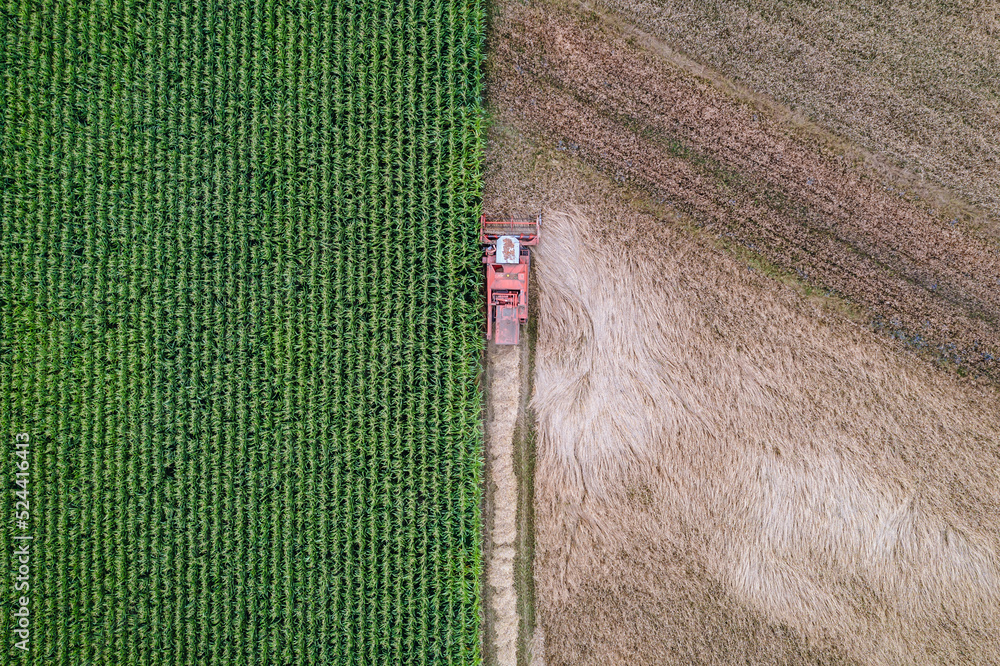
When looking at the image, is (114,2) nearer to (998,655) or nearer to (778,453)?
(778,453)

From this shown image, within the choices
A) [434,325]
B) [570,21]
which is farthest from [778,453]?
[570,21]

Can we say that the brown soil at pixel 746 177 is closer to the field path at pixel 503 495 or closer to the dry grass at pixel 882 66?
the dry grass at pixel 882 66

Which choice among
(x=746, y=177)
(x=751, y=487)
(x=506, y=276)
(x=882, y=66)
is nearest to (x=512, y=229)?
(x=506, y=276)

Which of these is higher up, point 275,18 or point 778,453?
point 275,18

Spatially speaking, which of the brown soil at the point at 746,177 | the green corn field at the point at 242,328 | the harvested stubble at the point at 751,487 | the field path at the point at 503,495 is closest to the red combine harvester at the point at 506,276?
the green corn field at the point at 242,328

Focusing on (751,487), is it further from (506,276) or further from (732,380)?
(506,276)
